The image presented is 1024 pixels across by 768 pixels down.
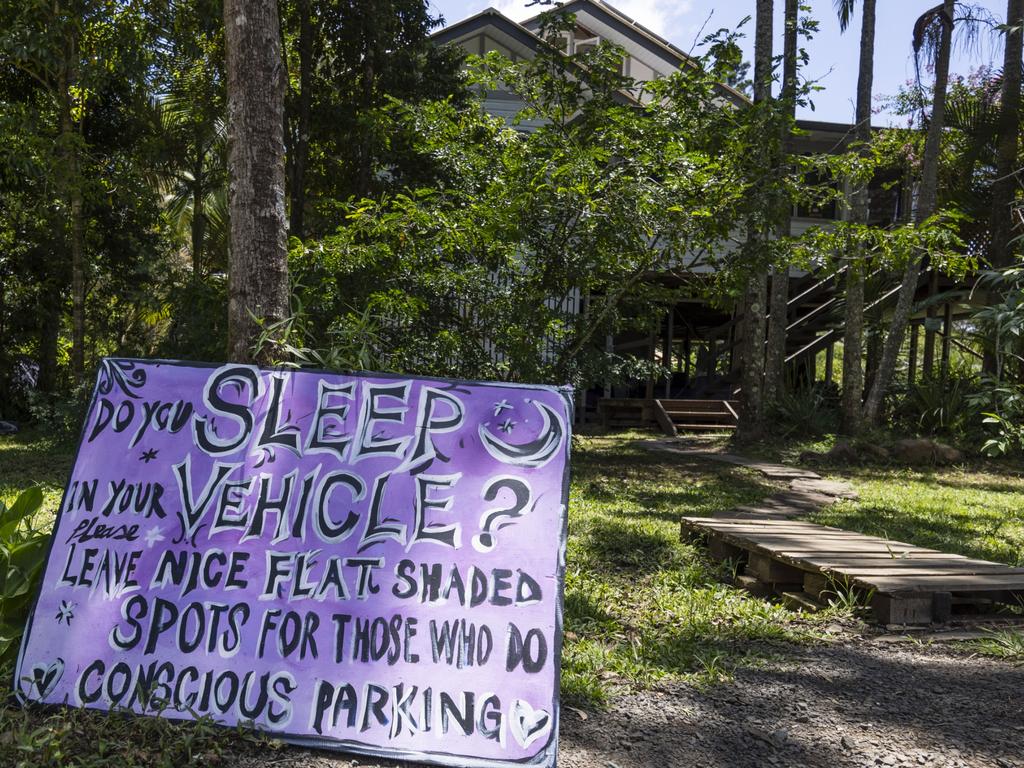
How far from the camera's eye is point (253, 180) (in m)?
4.04

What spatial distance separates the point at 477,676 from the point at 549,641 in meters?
0.25

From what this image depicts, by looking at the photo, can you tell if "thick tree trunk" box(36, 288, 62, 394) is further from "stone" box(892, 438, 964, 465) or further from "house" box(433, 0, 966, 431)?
"stone" box(892, 438, 964, 465)

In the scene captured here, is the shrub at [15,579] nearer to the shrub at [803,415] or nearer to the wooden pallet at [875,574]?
the wooden pallet at [875,574]

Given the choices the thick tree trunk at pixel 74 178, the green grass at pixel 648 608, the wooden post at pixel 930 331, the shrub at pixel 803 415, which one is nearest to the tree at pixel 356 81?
the thick tree trunk at pixel 74 178

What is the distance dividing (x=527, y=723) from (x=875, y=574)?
7.84 feet

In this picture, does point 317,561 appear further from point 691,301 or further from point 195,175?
point 195,175

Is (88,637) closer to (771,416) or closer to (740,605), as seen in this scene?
(740,605)

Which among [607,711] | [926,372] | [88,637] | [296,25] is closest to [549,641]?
[607,711]

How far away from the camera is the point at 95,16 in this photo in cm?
1023

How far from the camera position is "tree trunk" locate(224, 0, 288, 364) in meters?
4.00

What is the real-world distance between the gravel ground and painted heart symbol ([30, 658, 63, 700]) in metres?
0.73

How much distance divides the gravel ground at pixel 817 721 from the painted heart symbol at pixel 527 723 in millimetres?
165

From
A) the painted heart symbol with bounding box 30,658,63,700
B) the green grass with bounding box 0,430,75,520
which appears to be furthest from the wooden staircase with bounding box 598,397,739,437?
the painted heart symbol with bounding box 30,658,63,700

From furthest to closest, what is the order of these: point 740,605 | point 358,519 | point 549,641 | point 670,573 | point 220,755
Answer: point 670,573 → point 740,605 → point 358,519 → point 549,641 → point 220,755
